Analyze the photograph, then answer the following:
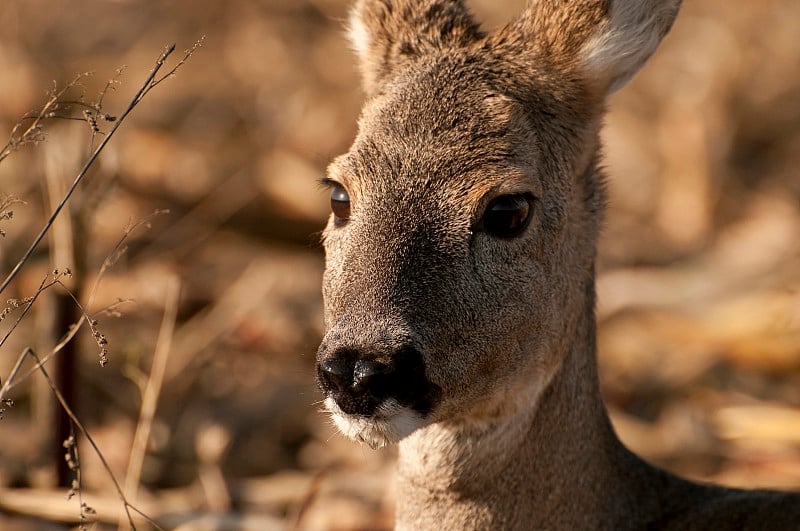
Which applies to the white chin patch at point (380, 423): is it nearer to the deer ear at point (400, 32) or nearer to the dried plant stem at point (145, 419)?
the deer ear at point (400, 32)

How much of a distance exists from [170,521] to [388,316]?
2174 mm

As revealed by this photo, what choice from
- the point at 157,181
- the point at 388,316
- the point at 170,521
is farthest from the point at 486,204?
the point at 157,181

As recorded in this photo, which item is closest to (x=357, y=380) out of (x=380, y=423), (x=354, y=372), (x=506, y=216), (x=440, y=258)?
(x=354, y=372)

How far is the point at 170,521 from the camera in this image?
5062 mm

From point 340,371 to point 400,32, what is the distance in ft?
5.68

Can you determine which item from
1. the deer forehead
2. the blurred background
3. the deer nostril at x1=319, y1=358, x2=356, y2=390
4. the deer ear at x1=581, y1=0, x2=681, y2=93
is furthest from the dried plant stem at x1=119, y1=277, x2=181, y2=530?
the deer ear at x1=581, y1=0, x2=681, y2=93

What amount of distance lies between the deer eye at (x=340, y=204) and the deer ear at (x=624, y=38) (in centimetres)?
98

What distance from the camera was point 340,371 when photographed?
126 inches

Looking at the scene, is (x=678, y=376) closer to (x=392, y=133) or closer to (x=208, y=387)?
(x=208, y=387)

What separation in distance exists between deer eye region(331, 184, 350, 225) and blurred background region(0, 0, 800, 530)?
2.57ft

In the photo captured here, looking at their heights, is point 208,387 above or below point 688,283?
below

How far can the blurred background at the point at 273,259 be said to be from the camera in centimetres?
554

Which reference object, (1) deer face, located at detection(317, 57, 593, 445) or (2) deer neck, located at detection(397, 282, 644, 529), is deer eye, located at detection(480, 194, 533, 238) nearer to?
(1) deer face, located at detection(317, 57, 593, 445)

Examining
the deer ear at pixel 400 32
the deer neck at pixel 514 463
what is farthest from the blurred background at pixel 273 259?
the deer neck at pixel 514 463
